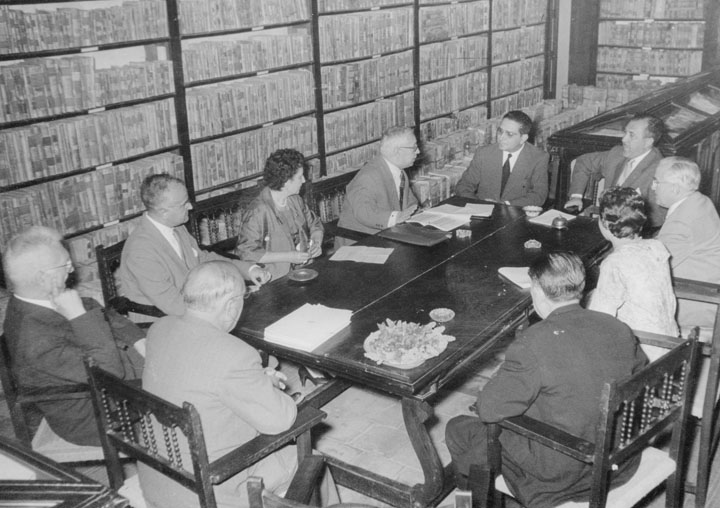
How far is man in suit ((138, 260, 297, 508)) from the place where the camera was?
6.77 feet

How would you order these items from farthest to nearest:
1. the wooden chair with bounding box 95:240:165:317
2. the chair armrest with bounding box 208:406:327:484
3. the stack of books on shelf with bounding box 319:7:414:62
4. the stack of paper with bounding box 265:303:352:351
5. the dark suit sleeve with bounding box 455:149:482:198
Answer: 1. the stack of books on shelf with bounding box 319:7:414:62
2. the dark suit sleeve with bounding box 455:149:482:198
3. the wooden chair with bounding box 95:240:165:317
4. the stack of paper with bounding box 265:303:352:351
5. the chair armrest with bounding box 208:406:327:484

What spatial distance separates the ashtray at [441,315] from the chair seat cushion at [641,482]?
647 mm

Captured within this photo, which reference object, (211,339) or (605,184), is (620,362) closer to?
(211,339)

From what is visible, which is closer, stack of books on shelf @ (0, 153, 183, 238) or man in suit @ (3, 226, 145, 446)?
man in suit @ (3, 226, 145, 446)

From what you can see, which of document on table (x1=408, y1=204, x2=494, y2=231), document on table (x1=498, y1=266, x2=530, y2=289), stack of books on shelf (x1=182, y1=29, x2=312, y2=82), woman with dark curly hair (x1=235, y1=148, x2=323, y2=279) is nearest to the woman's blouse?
document on table (x1=498, y1=266, x2=530, y2=289)

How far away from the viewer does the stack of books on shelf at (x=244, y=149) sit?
15.9ft

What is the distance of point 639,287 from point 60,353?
219 centimetres

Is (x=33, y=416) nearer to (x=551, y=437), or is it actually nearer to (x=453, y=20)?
(x=551, y=437)

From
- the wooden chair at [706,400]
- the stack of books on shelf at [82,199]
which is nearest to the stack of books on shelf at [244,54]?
the stack of books on shelf at [82,199]

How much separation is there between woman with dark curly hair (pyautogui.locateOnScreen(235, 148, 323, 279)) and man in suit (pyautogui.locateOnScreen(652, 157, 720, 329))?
182 centimetres

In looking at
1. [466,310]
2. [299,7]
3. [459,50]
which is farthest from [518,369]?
[459,50]

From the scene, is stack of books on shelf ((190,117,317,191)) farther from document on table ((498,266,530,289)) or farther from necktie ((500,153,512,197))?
document on table ((498,266,530,289))

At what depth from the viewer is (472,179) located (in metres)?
4.90

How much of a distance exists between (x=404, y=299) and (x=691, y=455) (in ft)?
4.79
